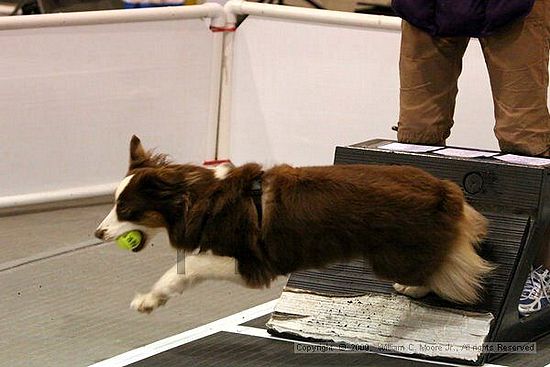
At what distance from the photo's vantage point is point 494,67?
4.10 meters

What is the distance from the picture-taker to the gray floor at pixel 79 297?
4027 millimetres

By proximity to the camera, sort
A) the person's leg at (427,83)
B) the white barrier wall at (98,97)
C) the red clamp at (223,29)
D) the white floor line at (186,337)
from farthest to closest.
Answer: the red clamp at (223,29)
the white barrier wall at (98,97)
the person's leg at (427,83)
the white floor line at (186,337)

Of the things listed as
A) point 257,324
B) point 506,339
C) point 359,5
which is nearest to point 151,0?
point 359,5

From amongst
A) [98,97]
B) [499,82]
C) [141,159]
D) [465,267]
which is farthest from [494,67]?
[98,97]

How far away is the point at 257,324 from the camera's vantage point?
13.8ft

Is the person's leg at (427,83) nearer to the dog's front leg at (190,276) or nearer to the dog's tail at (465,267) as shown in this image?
the dog's tail at (465,267)

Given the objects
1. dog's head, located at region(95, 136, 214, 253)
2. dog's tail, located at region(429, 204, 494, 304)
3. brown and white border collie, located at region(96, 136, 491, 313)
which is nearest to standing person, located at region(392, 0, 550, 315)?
dog's tail, located at region(429, 204, 494, 304)

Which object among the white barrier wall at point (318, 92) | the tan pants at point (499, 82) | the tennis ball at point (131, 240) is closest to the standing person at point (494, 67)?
the tan pants at point (499, 82)

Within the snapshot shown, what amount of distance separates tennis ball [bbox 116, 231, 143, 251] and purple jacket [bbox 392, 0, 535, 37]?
4.27 ft

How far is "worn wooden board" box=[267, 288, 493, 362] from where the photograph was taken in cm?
380

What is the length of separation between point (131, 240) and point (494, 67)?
146cm

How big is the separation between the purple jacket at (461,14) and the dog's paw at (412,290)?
0.92 meters

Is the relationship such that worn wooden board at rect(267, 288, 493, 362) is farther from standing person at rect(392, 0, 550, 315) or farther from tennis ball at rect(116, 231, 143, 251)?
tennis ball at rect(116, 231, 143, 251)

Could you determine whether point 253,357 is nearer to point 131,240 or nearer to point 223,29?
point 131,240
